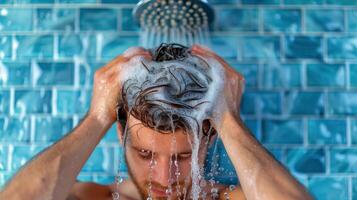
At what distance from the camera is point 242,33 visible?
1852 millimetres

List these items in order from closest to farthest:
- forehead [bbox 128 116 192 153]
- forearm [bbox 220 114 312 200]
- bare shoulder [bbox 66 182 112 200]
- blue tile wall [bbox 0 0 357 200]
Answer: forearm [bbox 220 114 312 200] → forehead [bbox 128 116 192 153] → bare shoulder [bbox 66 182 112 200] → blue tile wall [bbox 0 0 357 200]

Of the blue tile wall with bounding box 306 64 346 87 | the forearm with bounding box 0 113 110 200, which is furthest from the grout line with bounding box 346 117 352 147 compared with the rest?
the forearm with bounding box 0 113 110 200

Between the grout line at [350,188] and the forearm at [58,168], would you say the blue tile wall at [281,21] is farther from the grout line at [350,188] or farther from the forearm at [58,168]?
the forearm at [58,168]

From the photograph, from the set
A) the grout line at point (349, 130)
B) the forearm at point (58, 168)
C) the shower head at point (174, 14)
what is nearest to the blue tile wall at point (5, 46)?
the shower head at point (174, 14)

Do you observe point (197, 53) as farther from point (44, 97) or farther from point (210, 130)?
point (44, 97)

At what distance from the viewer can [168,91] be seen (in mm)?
1266

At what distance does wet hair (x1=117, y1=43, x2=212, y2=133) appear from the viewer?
4.16 feet

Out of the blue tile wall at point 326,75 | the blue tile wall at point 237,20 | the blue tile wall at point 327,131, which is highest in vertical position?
the blue tile wall at point 237,20

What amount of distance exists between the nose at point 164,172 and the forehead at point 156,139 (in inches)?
1.0

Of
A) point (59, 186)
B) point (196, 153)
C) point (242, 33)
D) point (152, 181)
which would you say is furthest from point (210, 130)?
point (242, 33)

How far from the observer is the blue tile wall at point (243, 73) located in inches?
71.7

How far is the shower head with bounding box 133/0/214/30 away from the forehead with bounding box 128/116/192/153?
1.35 ft

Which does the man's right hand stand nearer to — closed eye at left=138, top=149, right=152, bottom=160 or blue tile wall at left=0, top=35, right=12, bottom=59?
closed eye at left=138, top=149, right=152, bottom=160

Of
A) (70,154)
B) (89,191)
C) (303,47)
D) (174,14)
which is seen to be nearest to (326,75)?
(303,47)
